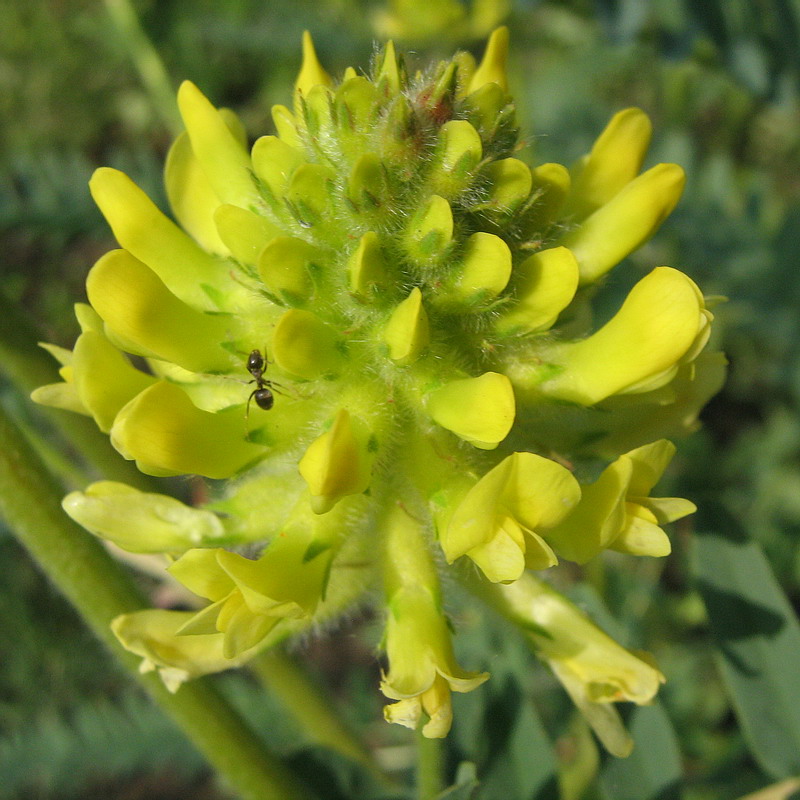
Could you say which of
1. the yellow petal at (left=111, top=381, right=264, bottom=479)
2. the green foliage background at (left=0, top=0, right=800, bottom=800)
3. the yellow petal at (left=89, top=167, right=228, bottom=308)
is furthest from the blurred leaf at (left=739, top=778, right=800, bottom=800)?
the yellow petal at (left=89, top=167, right=228, bottom=308)

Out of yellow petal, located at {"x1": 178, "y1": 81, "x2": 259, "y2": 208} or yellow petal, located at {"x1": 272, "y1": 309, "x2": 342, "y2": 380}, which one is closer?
yellow petal, located at {"x1": 272, "y1": 309, "x2": 342, "y2": 380}

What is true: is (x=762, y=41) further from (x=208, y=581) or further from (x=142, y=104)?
(x=142, y=104)

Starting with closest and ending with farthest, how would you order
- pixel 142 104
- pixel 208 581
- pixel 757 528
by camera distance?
pixel 208 581 → pixel 757 528 → pixel 142 104

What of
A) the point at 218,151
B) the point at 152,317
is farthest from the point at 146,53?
the point at 152,317

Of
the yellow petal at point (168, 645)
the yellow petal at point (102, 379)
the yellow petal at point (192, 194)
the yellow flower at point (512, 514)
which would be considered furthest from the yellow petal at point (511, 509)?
the yellow petal at point (192, 194)

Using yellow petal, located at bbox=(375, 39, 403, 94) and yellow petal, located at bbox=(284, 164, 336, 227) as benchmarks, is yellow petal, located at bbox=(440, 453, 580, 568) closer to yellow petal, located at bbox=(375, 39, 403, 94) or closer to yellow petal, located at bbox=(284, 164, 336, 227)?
yellow petal, located at bbox=(284, 164, 336, 227)

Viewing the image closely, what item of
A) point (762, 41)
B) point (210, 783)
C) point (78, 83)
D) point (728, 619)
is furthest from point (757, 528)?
point (78, 83)

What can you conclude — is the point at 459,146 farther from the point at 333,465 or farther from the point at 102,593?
the point at 102,593
